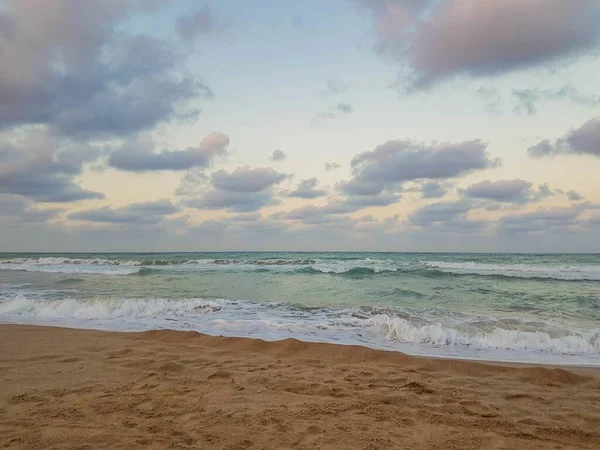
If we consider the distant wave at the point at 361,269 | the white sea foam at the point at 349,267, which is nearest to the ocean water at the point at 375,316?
the distant wave at the point at 361,269

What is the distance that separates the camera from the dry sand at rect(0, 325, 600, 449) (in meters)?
3.30

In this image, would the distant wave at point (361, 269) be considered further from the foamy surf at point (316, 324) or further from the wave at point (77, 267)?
the foamy surf at point (316, 324)

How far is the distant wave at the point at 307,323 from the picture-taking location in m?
7.40

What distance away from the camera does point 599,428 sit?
3.68m

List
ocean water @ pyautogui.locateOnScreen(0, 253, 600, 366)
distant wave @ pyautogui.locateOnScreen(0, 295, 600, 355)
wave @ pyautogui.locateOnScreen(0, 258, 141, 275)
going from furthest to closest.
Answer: wave @ pyautogui.locateOnScreen(0, 258, 141, 275)
distant wave @ pyautogui.locateOnScreen(0, 295, 600, 355)
ocean water @ pyautogui.locateOnScreen(0, 253, 600, 366)

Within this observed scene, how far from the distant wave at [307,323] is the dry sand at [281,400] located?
1.64m

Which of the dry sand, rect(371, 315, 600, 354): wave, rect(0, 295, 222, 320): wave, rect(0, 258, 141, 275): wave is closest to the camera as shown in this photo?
the dry sand

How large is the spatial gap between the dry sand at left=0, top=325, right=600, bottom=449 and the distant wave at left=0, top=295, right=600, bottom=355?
164 cm

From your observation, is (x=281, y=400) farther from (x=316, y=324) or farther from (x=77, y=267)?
(x=77, y=267)

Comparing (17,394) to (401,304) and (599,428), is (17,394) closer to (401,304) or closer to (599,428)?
(599,428)

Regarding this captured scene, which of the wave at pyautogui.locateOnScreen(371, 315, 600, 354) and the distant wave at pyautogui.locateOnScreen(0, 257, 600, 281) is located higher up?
the distant wave at pyautogui.locateOnScreen(0, 257, 600, 281)

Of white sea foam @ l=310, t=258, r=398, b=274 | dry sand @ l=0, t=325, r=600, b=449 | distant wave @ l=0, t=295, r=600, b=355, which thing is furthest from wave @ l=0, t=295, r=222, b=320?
white sea foam @ l=310, t=258, r=398, b=274

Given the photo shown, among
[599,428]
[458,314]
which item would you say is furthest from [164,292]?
[599,428]

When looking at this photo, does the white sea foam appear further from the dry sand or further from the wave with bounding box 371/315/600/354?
the dry sand
